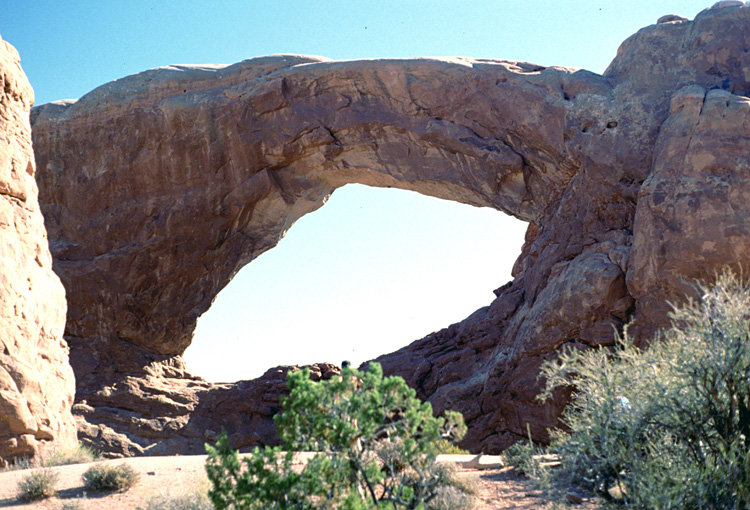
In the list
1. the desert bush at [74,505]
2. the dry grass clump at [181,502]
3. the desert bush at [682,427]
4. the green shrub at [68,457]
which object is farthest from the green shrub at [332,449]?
the green shrub at [68,457]

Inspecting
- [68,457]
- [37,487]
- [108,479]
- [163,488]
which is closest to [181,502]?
[163,488]

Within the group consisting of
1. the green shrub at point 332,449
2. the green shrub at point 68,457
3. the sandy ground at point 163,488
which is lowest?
the sandy ground at point 163,488

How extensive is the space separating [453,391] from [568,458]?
1004 cm

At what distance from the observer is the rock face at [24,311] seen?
912 cm

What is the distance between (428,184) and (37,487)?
12.8 m

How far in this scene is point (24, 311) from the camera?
9.80 metres

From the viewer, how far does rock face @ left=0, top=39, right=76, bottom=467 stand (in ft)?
29.9

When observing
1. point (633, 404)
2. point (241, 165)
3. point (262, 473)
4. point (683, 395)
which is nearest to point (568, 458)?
point (633, 404)

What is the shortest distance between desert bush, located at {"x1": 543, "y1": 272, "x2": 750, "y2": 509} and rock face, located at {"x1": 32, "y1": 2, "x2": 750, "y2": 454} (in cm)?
712

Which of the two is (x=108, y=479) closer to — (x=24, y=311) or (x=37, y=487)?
(x=37, y=487)

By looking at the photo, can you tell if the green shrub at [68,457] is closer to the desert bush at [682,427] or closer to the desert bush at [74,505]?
the desert bush at [74,505]

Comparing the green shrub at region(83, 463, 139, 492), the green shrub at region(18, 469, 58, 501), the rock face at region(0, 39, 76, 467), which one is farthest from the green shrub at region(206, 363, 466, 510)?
the rock face at region(0, 39, 76, 467)

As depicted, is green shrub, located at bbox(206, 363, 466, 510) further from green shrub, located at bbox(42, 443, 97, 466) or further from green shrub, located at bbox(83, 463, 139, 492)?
green shrub, located at bbox(42, 443, 97, 466)

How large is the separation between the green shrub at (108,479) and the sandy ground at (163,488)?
0.08 m
